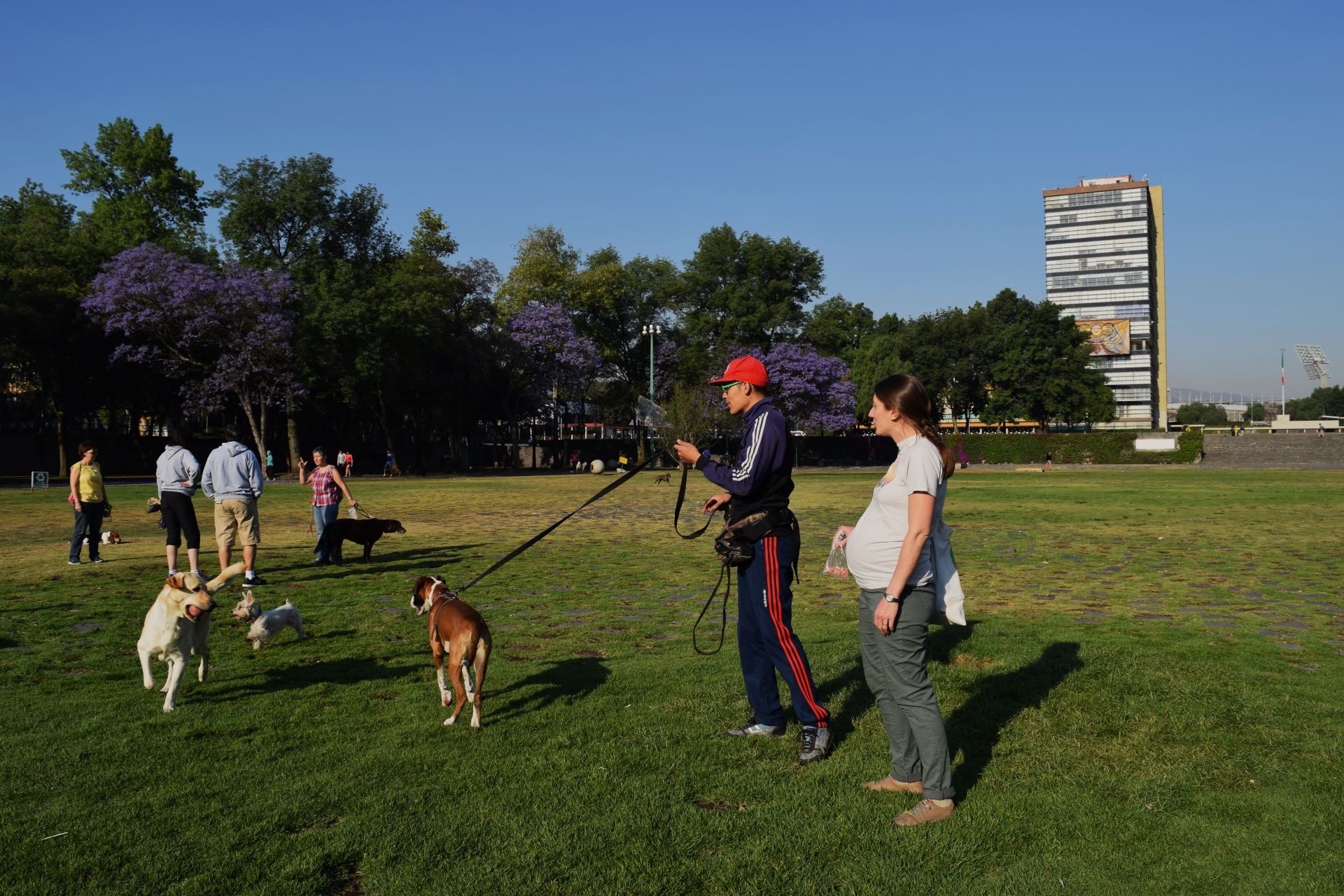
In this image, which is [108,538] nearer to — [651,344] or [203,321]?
[203,321]

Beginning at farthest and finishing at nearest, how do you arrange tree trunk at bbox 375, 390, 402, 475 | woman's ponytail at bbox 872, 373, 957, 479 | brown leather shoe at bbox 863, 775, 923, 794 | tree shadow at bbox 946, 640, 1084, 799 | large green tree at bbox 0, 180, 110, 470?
tree trunk at bbox 375, 390, 402, 475, large green tree at bbox 0, 180, 110, 470, tree shadow at bbox 946, 640, 1084, 799, brown leather shoe at bbox 863, 775, 923, 794, woman's ponytail at bbox 872, 373, 957, 479

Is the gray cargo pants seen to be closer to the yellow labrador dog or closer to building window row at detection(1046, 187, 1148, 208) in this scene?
the yellow labrador dog

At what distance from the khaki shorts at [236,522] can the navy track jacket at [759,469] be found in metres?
7.21

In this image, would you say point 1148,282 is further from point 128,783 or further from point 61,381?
point 128,783

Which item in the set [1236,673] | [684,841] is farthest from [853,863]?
[1236,673]

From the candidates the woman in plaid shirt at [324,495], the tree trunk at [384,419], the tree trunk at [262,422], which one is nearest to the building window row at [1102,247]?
the tree trunk at [384,419]

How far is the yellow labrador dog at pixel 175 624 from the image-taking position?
18.4 ft

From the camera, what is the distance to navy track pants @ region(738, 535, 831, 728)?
4555 millimetres

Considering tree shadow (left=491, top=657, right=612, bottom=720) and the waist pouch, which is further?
tree shadow (left=491, top=657, right=612, bottom=720)

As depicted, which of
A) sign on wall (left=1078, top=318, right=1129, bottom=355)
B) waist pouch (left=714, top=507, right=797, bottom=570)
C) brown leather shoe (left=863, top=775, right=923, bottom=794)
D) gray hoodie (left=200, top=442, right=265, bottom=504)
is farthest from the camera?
sign on wall (left=1078, top=318, right=1129, bottom=355)

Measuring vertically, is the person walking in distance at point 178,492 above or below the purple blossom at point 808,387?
below

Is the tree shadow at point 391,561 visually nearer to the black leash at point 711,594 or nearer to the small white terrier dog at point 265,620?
the small white terrier dog at point 265,620

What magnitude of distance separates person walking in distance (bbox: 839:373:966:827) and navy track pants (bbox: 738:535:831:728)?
2.04 feet

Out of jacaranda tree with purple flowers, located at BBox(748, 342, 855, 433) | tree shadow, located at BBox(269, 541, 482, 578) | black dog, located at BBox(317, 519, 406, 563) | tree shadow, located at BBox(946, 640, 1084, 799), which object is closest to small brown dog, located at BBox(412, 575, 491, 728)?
tree shadow, located at BBox(946, 640, 1084, 799)
